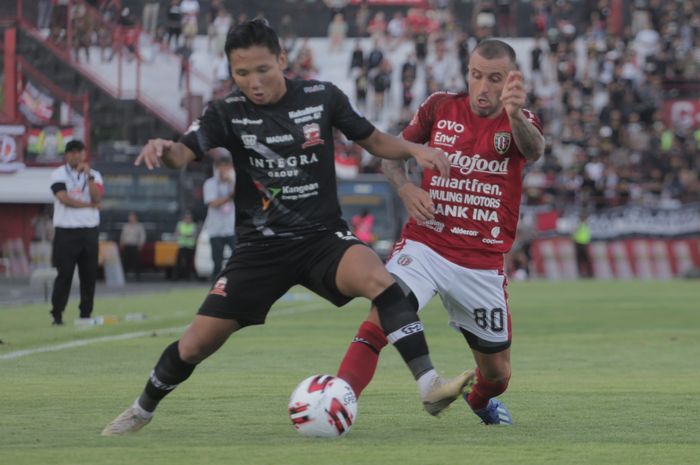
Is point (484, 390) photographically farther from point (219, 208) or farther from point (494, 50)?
point (219, 208)

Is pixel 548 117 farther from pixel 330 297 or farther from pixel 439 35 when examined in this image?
pixel 330 297

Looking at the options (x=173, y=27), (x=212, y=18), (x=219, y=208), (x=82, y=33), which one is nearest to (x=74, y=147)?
(x=219, y=208)

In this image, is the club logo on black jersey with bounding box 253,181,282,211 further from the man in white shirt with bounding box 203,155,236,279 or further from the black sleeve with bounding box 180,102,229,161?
the man in white shirt with bounding box 203,155,236,279

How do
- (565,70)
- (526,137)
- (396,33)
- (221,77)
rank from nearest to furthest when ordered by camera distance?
(526,137), (221,77), (565,70), (396,33)

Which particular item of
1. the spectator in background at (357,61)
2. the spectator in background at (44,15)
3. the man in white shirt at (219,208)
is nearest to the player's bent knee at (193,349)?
the man in white shirt at (219,208)

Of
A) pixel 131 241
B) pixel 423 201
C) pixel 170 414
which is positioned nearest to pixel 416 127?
pixel 423 201

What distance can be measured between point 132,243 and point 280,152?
2939 cm

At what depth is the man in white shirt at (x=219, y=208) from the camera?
2327cm

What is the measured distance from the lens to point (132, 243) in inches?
1453

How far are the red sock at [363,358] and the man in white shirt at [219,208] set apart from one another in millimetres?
15024

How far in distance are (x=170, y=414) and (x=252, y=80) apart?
2.29m

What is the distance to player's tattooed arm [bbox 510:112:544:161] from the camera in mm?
8320

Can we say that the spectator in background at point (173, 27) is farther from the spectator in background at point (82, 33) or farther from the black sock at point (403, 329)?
the black sock at point (403, 329)

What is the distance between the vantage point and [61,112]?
120 feet
